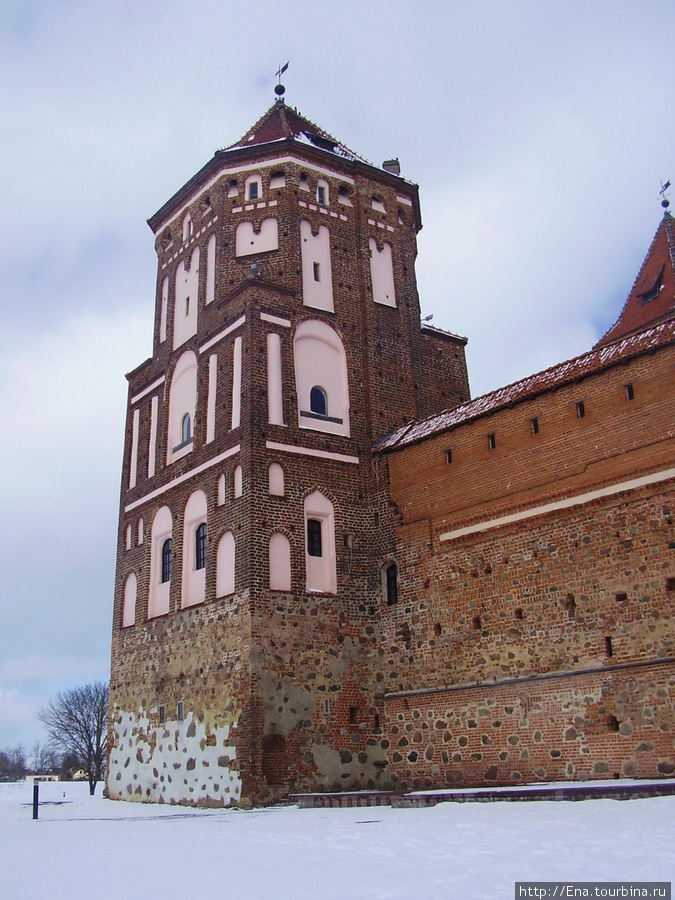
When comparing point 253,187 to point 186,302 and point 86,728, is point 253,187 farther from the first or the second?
point 86,728

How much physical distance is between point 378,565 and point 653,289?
9864 millimetres

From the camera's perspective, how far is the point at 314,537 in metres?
16.9

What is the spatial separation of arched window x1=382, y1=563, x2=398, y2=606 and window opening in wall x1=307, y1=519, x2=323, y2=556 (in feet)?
4.49

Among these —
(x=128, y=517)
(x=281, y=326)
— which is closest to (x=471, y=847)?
(x=281, y=326)

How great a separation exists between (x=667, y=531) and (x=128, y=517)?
41.7ft

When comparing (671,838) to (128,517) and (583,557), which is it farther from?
(128,517)

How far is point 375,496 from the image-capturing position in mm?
17703

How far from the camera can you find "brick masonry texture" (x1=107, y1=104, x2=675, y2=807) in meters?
12.9


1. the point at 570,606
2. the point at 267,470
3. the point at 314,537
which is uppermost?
the point at 267,470

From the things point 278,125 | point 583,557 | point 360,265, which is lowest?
point 583,557

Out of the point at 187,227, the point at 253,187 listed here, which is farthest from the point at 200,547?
the point at 253,187

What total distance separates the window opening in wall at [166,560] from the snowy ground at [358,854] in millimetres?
7635

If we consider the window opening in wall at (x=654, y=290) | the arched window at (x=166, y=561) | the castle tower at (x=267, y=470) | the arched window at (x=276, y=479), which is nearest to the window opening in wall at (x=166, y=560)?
the arched window at (x=166, y=561)

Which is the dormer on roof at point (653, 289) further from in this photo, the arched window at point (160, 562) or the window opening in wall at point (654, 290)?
the arched window at point (160, 562)
